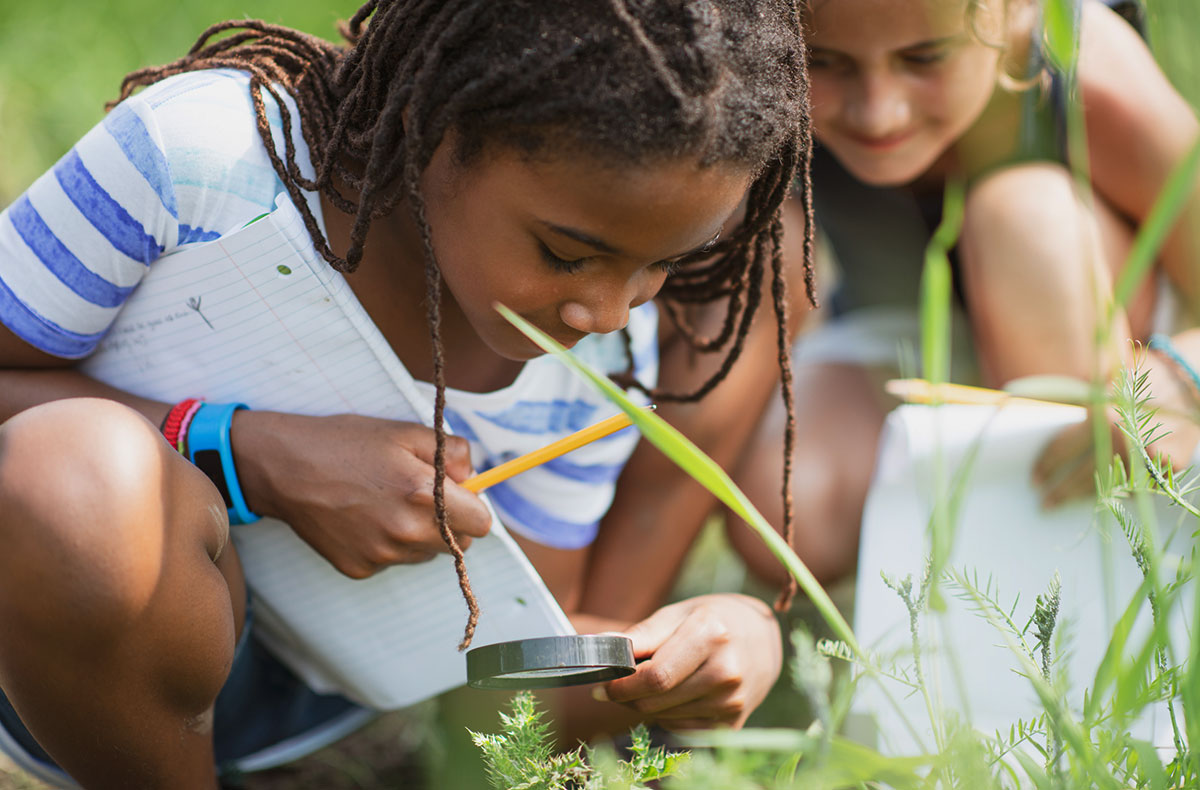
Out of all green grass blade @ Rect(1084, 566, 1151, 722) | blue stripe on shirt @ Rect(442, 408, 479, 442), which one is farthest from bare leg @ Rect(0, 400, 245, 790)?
green grass blade @ Rect(1084, 566, 1151, 722)

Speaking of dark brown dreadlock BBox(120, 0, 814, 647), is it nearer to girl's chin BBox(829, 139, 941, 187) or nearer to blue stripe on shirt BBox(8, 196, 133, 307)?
blue stripe on shirt BBox(8, 196, 133, 307)

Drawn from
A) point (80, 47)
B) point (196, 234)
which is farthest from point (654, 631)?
point (80, 47)

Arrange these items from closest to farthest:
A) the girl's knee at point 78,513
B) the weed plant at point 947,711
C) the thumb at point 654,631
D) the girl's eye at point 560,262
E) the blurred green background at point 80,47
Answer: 1. the weed plant at point 947,711
2. the girl's knee at point 78,513
3. the girl's eye at point 560,262
4. the thumb at point 654,631
5. the blurred green background at point 80,47

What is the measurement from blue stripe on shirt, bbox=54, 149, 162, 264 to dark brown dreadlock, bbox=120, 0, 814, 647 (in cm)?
12

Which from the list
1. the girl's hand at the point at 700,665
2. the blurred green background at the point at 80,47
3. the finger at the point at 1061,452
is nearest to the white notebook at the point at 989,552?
the finger at the point at 1061,452

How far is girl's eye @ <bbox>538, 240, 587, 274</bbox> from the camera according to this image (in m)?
0.82

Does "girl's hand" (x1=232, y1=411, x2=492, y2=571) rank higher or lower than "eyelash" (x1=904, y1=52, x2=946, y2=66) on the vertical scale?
lower

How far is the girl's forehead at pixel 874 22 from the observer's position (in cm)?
112

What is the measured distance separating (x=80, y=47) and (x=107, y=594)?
4.62ft

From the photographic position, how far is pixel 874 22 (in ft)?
3.71

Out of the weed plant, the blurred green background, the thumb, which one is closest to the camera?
the weed plant

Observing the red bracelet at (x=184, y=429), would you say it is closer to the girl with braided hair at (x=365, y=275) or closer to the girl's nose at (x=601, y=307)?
the girl with braided hair at (x=365, y=275)

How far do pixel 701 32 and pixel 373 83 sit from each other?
27 centimetres

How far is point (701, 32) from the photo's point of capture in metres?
0.76
